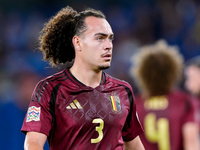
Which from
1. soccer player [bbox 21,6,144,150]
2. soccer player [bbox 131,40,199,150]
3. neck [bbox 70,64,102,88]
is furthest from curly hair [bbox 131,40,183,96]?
neck [bbox 70,64,102,88]

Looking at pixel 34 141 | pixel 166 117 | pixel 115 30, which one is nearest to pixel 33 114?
pixel 34 141

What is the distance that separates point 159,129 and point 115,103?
1.84 meters

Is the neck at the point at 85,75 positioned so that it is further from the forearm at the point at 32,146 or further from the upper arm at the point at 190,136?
the upper arm at the point at 190,136

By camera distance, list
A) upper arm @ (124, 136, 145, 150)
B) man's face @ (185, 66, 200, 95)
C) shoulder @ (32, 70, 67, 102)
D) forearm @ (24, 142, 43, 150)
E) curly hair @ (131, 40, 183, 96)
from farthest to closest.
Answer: man's face @ (185, 66, 200, 95), curly hair @ (131, 40, 183, 96), upper arm @ (124, 136, 145, 150), shoulder @ (32, 70, 67, 102), forearm @ (24, 142, 43, 150)

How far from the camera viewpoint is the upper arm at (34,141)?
2.24 meters

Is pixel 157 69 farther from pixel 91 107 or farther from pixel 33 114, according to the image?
pixel 33 114

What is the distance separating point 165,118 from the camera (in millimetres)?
4359

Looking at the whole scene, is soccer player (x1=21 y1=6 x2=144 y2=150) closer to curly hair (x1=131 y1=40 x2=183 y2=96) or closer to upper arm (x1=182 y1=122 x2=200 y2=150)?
upper arm (x1=182 y1=122 x2=200 y2=150)

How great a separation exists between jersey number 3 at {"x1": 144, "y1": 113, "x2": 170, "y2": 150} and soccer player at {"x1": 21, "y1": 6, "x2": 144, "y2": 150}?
1.49m

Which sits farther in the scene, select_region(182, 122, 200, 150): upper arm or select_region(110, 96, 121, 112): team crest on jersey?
select_region(182, 122, 200, 150): upper arm

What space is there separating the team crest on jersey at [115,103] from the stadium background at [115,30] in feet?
12.9

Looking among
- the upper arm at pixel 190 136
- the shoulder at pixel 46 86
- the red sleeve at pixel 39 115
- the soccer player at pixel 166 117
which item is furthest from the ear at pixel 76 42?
the upper arm at pixel 190 136

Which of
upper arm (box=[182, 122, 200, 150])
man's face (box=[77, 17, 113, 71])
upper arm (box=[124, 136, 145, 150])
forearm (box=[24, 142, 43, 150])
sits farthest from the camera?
upper arm (box=[182, 122, 200, 150])

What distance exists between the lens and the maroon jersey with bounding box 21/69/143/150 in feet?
7.95
